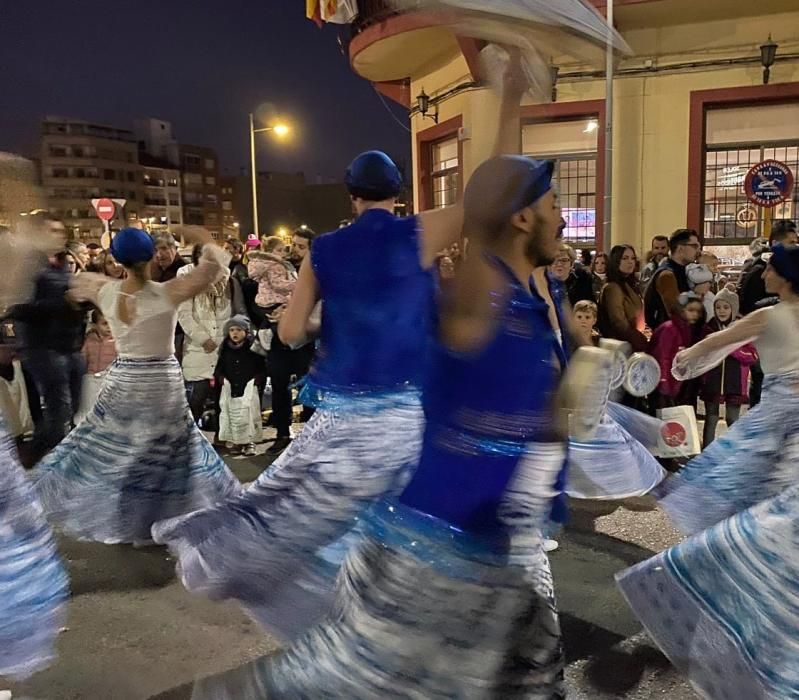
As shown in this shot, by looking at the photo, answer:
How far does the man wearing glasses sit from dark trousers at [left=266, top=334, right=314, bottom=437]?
9.12 ft

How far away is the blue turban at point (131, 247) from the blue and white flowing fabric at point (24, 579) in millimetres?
1411

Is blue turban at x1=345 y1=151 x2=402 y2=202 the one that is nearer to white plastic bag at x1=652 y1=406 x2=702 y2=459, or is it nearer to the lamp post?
white plastic bag at x1=652 y1=406 x2=702 y2=459

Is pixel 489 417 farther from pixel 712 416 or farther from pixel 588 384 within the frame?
pixel 712 416

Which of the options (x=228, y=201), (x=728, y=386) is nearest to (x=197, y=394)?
(x=728, y=386)

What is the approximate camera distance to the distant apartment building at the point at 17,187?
9.54 feet

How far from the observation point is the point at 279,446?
21.8ft

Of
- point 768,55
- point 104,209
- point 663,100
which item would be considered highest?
point 768,55

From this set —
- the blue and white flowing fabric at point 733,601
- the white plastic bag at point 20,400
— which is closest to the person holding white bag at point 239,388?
the white plastic bag at point 20,400

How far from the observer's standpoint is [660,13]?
37.1ft

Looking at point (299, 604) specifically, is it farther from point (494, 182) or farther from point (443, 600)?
point (494, 182)

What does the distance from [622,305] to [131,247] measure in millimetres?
3511

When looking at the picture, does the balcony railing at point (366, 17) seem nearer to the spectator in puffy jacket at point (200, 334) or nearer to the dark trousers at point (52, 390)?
the spectator in puffy jacket at point (200, 334)

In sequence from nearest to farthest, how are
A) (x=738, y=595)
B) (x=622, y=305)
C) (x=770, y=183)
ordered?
(x=738, y=595), (x=622, y=305), (x=770, y=183)

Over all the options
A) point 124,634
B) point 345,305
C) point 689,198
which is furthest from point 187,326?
point 689,198
